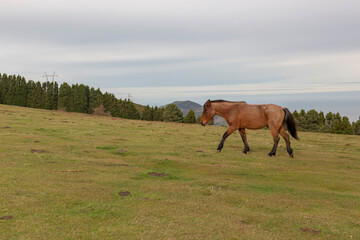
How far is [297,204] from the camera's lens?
662 cm

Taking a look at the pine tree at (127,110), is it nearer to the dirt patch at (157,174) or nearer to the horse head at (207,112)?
the horse head at (207,112)

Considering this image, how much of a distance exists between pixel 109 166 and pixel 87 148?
415cm

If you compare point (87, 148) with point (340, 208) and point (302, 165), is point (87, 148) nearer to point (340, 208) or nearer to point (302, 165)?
point (302, 165)

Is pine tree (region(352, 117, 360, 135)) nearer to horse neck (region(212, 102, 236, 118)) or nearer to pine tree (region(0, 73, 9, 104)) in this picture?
horse neck (region(212, 102, 236, 118))

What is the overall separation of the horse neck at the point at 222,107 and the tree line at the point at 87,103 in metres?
64.3

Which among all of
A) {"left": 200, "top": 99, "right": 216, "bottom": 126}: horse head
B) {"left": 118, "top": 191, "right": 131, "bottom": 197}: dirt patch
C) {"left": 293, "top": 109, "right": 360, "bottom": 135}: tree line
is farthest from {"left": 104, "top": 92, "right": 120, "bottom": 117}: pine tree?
{"left": 118, "top": 191, "right": 131, "bottom": 197}: dirt patch

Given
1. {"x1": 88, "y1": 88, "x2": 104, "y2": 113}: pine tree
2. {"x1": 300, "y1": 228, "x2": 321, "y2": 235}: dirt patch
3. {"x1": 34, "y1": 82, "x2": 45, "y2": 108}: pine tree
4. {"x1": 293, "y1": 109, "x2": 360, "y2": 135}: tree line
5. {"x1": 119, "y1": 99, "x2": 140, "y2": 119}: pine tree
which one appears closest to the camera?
{"x1": 300, "y1": 228, "x2": 321, "y2": 235}: dirt patch

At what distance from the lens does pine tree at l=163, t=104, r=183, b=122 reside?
88.4 metres

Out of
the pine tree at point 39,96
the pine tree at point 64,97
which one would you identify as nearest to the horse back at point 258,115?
the pine tree at point 64,97

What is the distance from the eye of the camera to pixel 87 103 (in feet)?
288

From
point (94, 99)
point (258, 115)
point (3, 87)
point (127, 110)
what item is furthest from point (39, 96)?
point (258, 115)

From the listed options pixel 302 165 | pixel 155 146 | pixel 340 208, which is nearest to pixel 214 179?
pixel 340 208

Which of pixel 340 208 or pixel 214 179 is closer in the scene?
pixel 340 208

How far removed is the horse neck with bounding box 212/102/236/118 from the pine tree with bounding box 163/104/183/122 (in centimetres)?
7220
